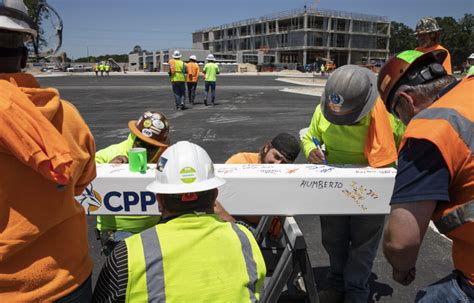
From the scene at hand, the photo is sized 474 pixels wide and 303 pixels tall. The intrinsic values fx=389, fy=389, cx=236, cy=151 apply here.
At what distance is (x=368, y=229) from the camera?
9.20 feet

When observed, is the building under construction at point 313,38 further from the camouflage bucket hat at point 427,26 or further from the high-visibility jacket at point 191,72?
the camouflage bucket hat at point 427,26

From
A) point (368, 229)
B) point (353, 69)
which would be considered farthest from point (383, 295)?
point (353, 69)

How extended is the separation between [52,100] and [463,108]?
1.43 m

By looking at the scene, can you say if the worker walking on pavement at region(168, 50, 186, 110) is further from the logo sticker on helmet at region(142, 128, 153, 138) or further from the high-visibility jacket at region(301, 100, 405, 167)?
the high-visibility jacket at region(301, 100, 405, 167)

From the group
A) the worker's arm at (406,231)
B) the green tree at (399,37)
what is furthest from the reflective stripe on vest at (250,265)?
the green tree at (399,37)

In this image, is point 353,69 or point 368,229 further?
point 368,229

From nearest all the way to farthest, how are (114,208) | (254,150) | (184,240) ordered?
(184,240) < (114,208) < (254,150)

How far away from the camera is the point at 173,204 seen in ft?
5.21

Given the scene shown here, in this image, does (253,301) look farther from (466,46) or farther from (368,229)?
(466,46)

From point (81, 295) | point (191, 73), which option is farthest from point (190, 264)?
point (191, 73)

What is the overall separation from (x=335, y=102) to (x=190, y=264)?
1565mm

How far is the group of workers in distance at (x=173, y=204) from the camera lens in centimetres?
130

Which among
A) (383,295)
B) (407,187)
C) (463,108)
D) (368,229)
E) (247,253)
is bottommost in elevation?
(383,295)

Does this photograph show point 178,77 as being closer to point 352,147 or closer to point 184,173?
point 352,147
